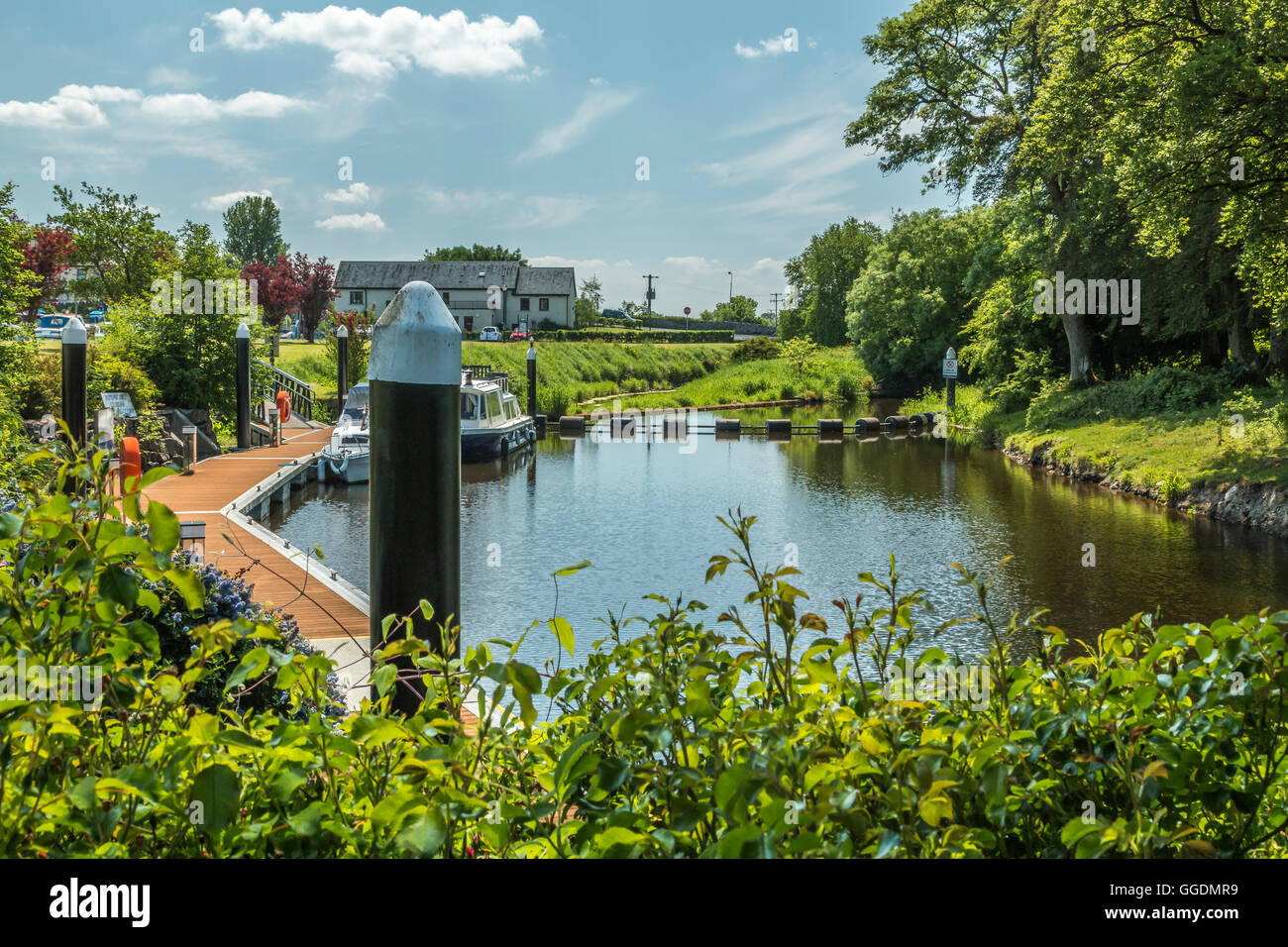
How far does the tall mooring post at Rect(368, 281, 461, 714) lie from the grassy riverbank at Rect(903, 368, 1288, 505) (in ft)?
53.3

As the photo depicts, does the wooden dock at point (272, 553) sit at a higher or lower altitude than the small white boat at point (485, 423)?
lower

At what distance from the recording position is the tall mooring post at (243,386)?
846 inches

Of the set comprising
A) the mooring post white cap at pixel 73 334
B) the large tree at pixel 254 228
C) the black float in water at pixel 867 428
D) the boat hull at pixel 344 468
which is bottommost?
the boat hull at pixel 344 468

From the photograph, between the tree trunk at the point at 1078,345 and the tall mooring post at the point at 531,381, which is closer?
the tree trunk at the point at 1078,345

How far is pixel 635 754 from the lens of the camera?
1.99 metres

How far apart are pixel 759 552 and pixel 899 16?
909 inches

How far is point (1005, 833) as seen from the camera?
1821 millimetres

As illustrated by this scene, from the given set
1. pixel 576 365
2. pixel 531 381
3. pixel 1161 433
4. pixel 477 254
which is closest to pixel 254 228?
pixel 477 254

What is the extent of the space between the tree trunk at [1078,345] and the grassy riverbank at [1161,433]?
2.40ft

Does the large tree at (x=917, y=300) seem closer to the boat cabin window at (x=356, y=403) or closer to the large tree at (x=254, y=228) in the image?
the boat cabin window at (x=356, y=403)

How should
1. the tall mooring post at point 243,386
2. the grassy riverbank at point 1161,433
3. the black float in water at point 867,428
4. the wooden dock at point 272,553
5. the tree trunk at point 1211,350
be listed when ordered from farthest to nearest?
the black float in water at point 867,428 → the tree trunk at point 1211,350 → the tall mooring post at point 243,386 → the grassy riverbank at point 1161,433 → the wooden dock at point 272,553

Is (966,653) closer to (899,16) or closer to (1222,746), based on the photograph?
(1222,746)

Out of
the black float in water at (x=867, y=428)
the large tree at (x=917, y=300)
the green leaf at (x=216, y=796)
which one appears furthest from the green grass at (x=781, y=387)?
the green leaf at (x=216, y=796)

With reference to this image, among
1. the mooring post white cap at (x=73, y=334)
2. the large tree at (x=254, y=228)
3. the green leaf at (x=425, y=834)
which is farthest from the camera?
the large tree at (x=254, y=228)
